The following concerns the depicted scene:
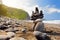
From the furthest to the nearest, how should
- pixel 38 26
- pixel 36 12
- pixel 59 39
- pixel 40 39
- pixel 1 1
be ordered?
1. pixel 1 1
2. pixel 36 12
3. pixel 38 26
4. pixel 59 39
5. pixel 40 39

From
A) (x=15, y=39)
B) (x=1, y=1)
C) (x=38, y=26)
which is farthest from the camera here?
(x=1, y=1)

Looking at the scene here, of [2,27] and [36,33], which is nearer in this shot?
[36,33]

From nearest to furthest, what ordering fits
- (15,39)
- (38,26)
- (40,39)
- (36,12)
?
1. (15,39)
2. (40,39)
3. (38,26)
4. (36,12)

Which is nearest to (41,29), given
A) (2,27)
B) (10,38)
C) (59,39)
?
(59,39)

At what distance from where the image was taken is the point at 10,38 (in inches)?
265

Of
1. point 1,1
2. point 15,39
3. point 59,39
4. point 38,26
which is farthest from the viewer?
point 1,1

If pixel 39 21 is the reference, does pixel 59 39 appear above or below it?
below

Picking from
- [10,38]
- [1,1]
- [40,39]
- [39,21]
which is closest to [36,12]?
[39,21]

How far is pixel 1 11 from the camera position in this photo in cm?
5038

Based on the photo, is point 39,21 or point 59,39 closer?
point 59,39

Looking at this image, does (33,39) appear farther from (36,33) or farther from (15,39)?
(15,39)

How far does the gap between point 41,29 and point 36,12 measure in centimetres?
145

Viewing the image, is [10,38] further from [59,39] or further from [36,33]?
[59,39]

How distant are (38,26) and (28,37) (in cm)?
144
